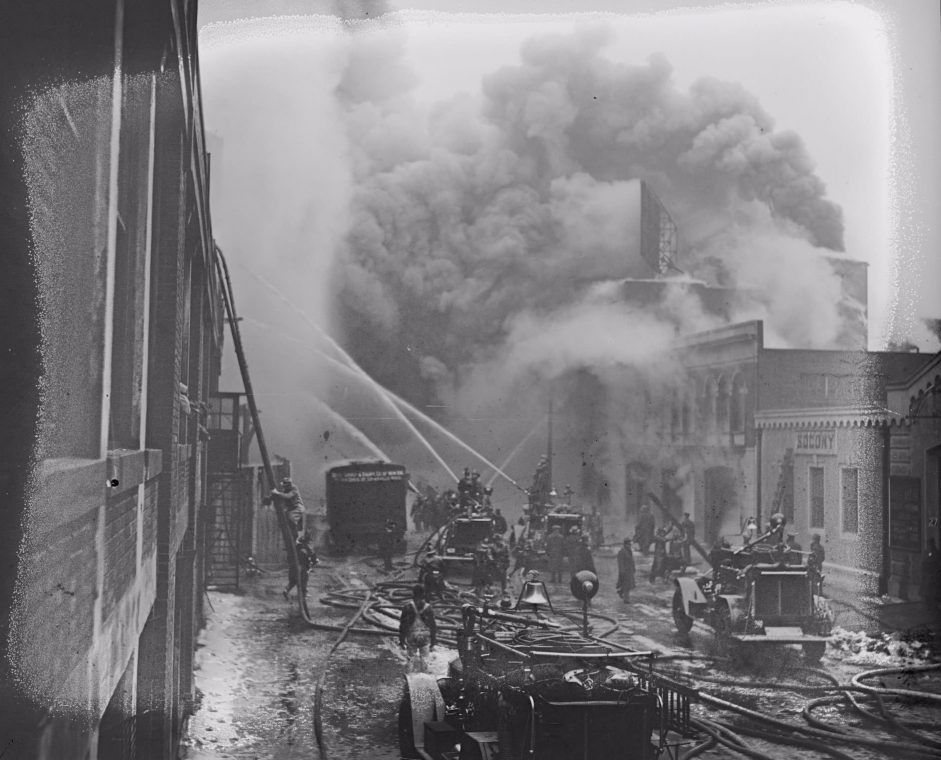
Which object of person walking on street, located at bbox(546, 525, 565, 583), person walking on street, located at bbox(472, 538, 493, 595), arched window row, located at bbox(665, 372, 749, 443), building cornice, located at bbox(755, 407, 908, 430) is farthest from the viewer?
building cornice, located at bbox(755, 407, 908, 430)

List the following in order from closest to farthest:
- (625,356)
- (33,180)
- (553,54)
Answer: (33,180)
(553,54)
(625,356)

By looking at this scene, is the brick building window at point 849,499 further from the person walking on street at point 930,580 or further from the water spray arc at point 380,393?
the water spray arc at point 380,393

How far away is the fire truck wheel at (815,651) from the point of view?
8595 mm

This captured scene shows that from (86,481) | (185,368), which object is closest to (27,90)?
(86,481)

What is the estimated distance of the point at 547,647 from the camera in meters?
7.28

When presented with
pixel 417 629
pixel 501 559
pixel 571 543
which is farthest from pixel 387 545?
pixel 571 543

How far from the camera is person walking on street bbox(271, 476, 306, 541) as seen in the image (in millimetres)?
7594

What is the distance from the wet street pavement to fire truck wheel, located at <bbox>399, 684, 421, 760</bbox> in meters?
0.09

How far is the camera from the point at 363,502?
7.57m

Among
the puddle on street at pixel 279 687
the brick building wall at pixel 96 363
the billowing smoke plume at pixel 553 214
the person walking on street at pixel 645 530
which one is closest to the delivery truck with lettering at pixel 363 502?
the puddle on street at pixel 279 687

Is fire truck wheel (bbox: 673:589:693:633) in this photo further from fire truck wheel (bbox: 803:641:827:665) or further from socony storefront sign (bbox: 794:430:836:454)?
socony storefront sign (bbox: 794:430:836:454)

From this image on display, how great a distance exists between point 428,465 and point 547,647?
6.07 feet

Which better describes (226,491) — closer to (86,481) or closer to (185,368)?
(185,368)

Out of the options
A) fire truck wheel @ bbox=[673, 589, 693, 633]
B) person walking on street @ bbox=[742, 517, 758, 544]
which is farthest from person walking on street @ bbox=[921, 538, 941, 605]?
fire truck wheel @ bbox=[673, 589, 693, 633]
